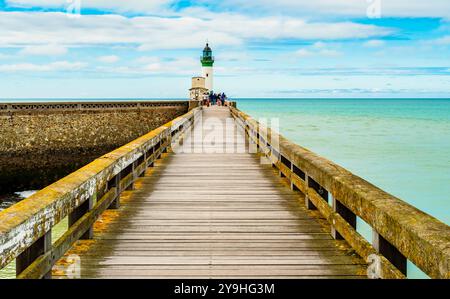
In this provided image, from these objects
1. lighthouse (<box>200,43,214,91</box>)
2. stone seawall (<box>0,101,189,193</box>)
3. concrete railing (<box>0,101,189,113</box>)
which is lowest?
stone seawall (<box>0,101,189,193</box>)

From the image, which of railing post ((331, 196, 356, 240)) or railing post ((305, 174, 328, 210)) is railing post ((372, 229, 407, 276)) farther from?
railing post ((305, 174, 328, 210))

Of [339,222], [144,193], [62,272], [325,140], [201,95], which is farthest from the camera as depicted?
[201,95]

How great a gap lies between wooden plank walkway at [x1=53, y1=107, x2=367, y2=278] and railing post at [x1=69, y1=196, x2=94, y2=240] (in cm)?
8

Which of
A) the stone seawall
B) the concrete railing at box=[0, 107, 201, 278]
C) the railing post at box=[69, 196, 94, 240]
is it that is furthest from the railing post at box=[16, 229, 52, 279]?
the stone seawall

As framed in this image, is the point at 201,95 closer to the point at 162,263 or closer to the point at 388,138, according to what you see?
the point at 388,138

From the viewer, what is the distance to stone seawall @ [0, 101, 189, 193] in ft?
103

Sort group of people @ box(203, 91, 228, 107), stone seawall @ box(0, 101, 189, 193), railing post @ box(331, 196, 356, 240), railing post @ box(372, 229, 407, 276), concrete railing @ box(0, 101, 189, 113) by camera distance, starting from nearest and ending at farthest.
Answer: railing post @ box(372, 229, 407, 276) < railing post @ box(331, 196, 356, 240) < stone seawall @ box(0, 101, 189, 193) < concrete railing @ box(0, 101, 189, 113) < group of people @ box(203, 91, 228, 107)

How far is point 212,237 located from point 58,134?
31.7m

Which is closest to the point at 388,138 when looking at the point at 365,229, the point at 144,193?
the point at 365,229

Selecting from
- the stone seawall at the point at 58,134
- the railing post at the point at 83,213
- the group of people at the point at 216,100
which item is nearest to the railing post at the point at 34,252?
the railing post at the point at 83,213

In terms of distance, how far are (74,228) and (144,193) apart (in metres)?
3.02

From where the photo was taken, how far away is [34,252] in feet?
9.81

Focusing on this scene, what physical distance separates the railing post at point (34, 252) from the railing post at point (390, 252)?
2049 mm

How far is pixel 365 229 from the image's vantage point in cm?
1540
